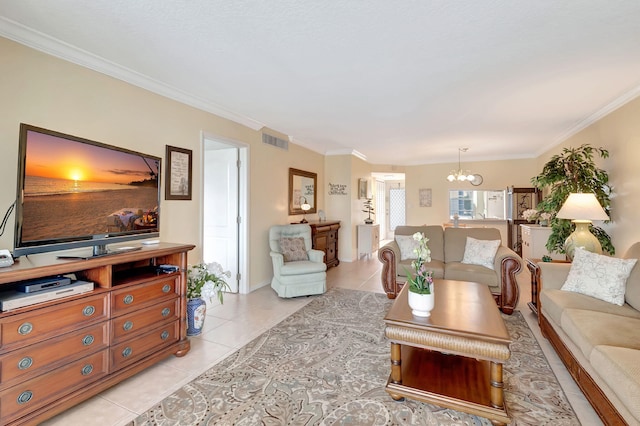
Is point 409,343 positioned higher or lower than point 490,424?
higher

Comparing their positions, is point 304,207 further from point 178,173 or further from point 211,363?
point 211,363

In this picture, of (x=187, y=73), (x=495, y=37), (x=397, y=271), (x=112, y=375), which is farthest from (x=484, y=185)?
(x=112, y=375)

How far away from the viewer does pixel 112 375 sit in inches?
76.4

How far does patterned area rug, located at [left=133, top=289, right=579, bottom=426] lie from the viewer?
173 centimetres

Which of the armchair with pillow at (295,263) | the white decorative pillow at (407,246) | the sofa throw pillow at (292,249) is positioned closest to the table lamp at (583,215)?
the white decorative pillow at (407,246)

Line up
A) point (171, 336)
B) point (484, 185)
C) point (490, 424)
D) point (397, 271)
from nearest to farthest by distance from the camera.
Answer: point (490, 424) < point (171, 336) < point (397, 271) < point (484, 185)

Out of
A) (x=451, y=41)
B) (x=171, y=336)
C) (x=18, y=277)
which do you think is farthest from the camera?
(x=171, y=336)

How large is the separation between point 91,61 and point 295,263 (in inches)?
120

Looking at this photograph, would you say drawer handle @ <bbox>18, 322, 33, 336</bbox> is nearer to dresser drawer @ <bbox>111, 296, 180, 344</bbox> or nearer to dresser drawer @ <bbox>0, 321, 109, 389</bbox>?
dresser drawer @ <bbox>0, 321, 109, 389</bbox>

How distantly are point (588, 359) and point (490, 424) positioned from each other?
2.39 feet

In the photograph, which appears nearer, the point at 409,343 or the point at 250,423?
the point at 250,423

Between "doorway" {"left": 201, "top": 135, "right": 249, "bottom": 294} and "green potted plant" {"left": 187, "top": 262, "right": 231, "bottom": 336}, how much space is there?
3.81 feet

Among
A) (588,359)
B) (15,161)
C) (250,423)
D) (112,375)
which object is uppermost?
(15,161)

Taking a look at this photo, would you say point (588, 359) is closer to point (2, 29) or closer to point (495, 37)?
point (495, 37)
